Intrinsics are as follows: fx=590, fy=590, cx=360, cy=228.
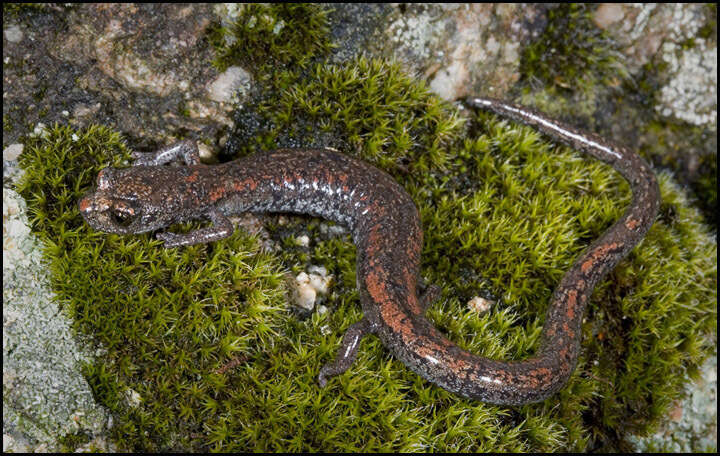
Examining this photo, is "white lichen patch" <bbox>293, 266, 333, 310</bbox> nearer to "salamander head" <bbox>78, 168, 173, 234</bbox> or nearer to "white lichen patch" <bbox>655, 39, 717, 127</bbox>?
"salamander head" <bbox>78, 168, 173, 234</bbox>

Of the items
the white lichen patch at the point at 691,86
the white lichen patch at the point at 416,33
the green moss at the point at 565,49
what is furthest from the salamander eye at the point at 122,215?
the white lichen patch at the point at 691,86

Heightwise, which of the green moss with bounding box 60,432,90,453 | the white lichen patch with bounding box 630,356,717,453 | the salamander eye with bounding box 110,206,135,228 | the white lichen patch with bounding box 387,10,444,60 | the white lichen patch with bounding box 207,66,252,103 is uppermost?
the white lichen patch with bounding box 387,10,444,60

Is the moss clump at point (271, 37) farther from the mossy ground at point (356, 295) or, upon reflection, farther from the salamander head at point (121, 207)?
the salamander head at point (121, 207)

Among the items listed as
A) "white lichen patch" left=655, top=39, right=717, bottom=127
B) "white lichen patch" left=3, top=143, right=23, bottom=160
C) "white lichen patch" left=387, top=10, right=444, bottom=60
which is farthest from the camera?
"white lichen patch" left=655, top=39, right=717, bottom=127

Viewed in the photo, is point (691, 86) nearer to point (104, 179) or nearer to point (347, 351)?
point (347, 351)

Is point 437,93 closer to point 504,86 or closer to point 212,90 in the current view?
point 504,86

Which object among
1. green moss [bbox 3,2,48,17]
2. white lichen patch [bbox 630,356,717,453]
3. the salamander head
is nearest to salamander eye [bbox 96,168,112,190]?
the salamander head
